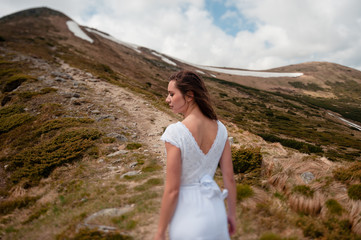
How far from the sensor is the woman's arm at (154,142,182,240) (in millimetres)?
1916

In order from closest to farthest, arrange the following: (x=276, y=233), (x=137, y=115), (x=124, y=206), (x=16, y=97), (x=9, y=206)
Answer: (x=276, y=233), (x=124, y=206), (x=9, y=206), (x=137, y=115), (x=16, y=97)

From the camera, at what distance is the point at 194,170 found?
Answer: 85.6 inches

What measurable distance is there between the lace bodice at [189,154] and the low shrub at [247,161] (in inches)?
225

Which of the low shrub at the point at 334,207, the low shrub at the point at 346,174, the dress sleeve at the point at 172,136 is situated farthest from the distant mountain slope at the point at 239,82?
the dress sleeve at the point at 172,136

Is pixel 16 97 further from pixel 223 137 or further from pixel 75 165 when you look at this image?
pixel 223 137

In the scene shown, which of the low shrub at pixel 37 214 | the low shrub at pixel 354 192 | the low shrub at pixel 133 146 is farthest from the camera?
the low shrub at pixel 133 146

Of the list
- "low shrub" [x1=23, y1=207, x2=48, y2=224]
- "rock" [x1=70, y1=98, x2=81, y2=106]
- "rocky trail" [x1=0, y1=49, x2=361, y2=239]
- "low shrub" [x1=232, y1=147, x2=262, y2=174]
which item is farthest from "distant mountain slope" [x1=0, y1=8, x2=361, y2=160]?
"low shrub" [x1=23, y1=207, x2=48, y2=224]

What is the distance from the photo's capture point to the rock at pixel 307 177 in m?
6.60

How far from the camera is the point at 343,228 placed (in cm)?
425

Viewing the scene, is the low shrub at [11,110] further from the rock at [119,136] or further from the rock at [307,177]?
the rock at [307,177]

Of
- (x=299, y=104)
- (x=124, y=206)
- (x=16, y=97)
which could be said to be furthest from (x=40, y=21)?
(x=299, y=104)

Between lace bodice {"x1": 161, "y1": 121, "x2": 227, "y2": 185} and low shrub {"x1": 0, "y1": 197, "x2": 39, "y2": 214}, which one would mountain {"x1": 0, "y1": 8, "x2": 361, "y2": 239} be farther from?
lace bodice {"x1": 161, "y1": 121, "x2": 227, "y2": 185}

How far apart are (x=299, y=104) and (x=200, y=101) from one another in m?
117

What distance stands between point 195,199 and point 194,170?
30cm
